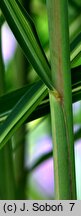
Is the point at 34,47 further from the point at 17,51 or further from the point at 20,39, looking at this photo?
the point at 17,51

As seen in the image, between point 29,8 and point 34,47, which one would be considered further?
point 29,8

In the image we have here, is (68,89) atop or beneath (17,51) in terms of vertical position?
beneath

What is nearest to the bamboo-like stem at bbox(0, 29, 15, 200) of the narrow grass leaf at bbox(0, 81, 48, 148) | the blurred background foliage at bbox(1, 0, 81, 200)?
the blurred background foliage at bbox(1, 0, 81, 200)

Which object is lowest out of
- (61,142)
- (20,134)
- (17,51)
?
(61,142)

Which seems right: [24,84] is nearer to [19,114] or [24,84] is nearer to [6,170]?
[6,170]

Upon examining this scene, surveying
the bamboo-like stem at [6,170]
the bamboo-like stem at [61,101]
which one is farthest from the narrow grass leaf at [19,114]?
the bamboo-like stem at [6,170]

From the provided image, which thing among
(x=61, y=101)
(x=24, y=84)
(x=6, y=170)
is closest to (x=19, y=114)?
(x=61, y=101)

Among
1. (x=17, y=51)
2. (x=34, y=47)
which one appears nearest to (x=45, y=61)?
(x=34, y=47)
